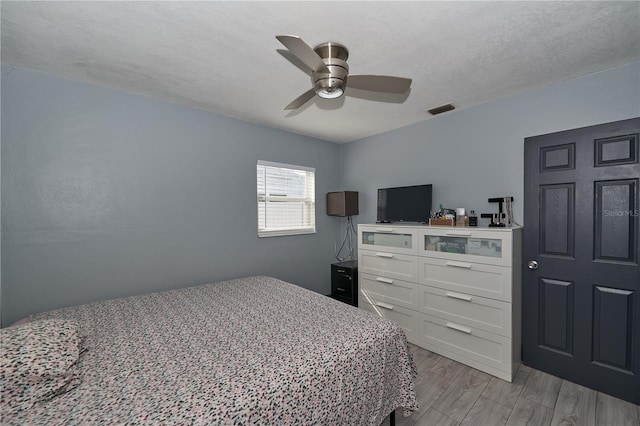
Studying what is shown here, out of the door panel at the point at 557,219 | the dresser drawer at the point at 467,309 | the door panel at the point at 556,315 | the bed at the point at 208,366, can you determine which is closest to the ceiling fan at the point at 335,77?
the bed at the point at 208,366

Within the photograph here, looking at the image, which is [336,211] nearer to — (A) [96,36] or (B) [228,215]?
(B) [228,215]

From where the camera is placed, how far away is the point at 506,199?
2.58m

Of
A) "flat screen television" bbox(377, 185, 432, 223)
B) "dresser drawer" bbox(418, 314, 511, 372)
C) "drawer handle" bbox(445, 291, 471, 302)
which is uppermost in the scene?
"flat screen television" bbox(377, 185, 432, 223)

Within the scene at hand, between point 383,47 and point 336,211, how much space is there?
8.18 ft

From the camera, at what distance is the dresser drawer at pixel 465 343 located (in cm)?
229

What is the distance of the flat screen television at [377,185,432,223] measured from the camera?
3.18 meters

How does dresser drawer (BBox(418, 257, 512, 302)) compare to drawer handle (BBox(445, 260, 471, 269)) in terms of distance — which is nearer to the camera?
dresser drawer (BBox(418, 257, 512, 302))

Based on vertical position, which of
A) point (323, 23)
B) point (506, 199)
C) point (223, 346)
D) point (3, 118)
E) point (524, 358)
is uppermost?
point (323, 23)

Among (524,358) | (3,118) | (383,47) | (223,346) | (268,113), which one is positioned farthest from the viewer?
(268,113)

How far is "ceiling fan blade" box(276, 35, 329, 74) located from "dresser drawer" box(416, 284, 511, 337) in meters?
2.29

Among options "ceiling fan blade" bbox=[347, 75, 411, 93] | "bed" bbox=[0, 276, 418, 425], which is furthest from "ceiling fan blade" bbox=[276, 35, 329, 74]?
"bed" bbox=[0, 276, 418, 425]

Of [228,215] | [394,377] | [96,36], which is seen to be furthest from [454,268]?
[96,36]

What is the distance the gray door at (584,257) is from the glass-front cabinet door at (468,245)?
414 mm

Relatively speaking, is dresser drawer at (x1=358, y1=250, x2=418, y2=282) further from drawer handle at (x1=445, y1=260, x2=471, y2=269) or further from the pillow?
the pillow
